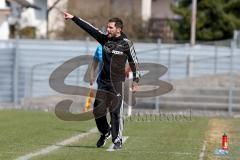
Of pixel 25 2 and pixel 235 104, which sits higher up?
pixel 25 2

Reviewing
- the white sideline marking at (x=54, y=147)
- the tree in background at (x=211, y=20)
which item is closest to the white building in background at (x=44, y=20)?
the tree in background at (x=211, y=20)

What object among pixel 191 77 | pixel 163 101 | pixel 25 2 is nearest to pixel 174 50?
pixel 191 77

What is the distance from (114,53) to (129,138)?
2.91m

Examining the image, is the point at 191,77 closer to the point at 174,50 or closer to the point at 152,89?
the point at 174,50

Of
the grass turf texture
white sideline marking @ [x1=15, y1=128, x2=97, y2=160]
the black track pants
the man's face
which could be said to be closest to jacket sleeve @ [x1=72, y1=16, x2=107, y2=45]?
the man's face

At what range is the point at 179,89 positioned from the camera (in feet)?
90.7

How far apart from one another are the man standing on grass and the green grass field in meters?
0.60

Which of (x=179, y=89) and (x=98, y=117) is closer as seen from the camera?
(x=98, y=117)

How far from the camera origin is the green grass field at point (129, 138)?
39.2ft

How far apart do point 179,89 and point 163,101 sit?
3.33 feet

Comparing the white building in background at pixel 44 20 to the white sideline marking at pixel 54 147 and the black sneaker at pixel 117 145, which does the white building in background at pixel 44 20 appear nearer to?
the white sideline marking at pixel 54 147

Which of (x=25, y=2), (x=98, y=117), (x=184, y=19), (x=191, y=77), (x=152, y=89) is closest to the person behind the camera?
(x=98, y=117)

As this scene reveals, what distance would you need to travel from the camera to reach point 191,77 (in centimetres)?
2923

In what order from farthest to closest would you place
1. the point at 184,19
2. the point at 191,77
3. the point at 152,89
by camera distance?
1. the point at 184,19
2. the point at 191,77
3. the point at 152,89
